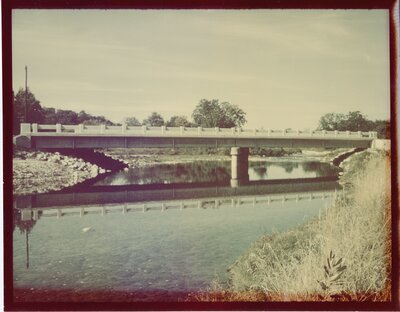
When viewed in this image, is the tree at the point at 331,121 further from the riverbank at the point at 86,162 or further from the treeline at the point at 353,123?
the riverbank at the point at 86,162

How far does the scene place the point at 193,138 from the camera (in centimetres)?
604

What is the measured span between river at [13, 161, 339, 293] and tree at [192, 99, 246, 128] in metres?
0.79

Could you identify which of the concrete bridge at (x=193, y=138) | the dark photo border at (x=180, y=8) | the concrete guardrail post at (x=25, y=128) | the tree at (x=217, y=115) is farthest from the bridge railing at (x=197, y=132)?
the dark photo border at (x=180, y=8)

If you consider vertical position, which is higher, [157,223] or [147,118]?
[147,118]

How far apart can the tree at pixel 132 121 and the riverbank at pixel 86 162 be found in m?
0.60

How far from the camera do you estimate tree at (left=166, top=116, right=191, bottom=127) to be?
563 centimetres

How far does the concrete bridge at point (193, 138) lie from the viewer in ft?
18.1

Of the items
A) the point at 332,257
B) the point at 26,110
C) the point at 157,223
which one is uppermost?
the point at 26,110

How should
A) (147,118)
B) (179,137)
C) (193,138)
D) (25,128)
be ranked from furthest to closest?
1. (193,138)
2. (179,137)
3. (147,118)
4. (25,128)

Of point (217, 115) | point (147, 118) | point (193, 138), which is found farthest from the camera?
point (193, 138)

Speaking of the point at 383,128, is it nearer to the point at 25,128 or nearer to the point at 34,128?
the point at 34,128

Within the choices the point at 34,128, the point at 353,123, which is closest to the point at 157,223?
the point at 34,128

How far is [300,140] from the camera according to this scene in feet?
19.7

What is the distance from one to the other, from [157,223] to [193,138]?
1394 mm
